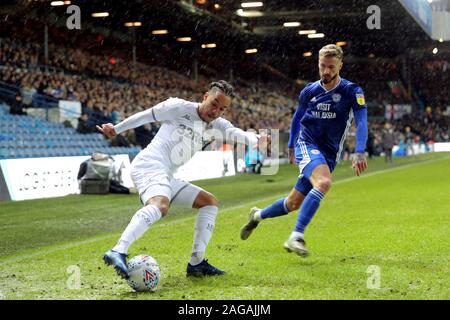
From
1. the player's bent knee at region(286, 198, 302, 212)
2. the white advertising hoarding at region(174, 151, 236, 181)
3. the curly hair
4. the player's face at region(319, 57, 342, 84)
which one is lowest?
the white advertising hoarding at region(174, 151, 236, 181)

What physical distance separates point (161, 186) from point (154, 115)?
745 millimetres

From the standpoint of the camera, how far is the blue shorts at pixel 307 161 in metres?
8.14

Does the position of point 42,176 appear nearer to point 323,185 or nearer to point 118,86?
point 323,185

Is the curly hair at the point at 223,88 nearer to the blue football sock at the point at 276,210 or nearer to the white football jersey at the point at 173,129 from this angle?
the white football jersey at the point at 173,129

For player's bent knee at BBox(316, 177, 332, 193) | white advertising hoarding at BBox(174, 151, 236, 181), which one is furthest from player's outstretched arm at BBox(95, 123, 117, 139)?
white advertising hoarding at BBox(174, 151, 236, 181)

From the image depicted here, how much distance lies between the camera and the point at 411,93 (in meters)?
69.0

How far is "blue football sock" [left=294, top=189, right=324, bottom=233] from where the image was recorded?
776cm

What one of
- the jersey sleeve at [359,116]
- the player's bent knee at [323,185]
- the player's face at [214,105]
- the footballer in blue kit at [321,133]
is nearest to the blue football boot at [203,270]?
the footballer in blue kit at [321,133]

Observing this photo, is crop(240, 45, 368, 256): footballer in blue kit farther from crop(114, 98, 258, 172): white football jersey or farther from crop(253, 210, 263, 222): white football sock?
crop(114, 98, 258, 172): white football jersey

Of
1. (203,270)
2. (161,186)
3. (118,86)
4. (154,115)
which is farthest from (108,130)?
(118,86)

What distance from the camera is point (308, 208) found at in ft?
25.8

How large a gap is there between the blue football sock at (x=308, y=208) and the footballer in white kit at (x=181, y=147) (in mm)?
1083

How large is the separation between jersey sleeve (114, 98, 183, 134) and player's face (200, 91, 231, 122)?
0.25 metres

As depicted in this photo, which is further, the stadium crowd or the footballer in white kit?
the stadium crowd
